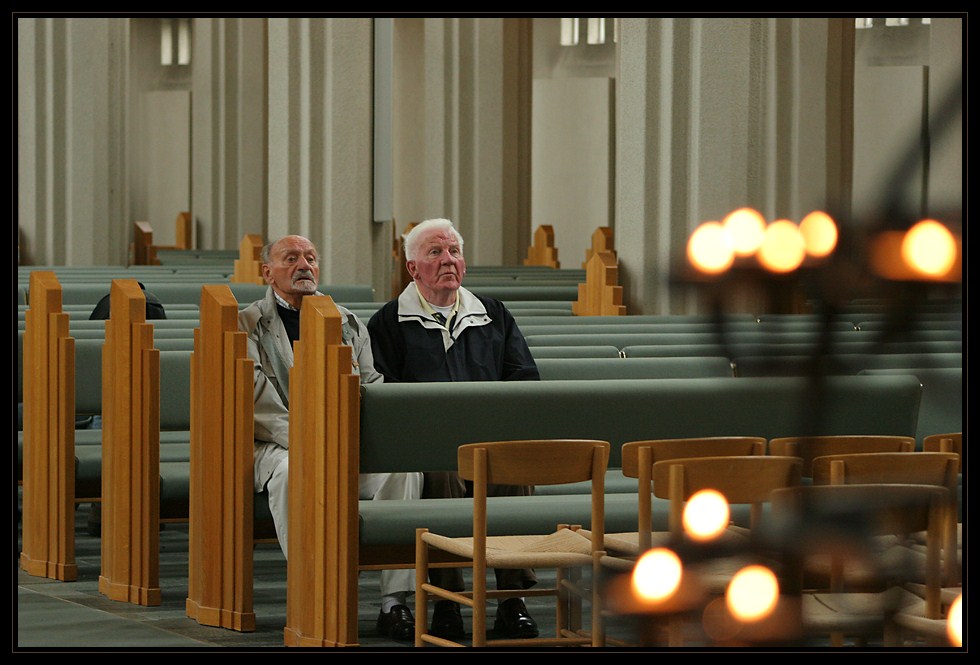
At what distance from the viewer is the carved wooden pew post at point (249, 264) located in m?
11.7

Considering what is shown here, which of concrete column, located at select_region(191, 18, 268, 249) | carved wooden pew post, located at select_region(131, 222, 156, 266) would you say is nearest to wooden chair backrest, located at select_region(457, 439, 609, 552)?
carved wooden pew post, located at select_region(131, 222, 156, 266)

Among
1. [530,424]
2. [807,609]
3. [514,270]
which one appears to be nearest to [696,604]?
[807,609]

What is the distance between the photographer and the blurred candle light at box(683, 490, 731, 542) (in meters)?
0.57

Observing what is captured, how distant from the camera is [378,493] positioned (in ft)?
17.4

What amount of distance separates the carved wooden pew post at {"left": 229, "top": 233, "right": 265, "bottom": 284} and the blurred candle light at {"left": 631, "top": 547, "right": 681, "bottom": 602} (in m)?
10.7

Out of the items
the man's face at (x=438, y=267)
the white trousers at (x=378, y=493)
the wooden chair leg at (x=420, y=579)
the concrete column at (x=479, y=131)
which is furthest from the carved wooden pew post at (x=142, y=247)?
the wooden chair leg at (x=420, y=579)

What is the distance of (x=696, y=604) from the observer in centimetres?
56

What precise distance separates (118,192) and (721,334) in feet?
55.9

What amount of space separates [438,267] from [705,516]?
513 centimetres

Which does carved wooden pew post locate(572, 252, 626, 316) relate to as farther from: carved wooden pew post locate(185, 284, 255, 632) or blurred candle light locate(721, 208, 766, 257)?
blurred candle light locate(721, 208, 766, 257)

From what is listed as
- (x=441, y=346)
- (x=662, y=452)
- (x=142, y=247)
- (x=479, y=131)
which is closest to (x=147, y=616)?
(x=441, y=346)

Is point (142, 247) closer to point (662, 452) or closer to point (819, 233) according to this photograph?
point (662, 452)

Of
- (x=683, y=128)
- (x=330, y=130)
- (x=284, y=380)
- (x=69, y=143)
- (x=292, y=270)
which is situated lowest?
(x=284, y=380)

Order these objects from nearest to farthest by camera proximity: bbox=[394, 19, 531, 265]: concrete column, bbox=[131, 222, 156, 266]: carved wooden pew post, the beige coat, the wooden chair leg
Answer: the wooden chair leg
the beige coat
bbox=[394, 19, 531, 265]: concrete column
bbox=[131, 222, 156, 266]: carved wooden pew post
